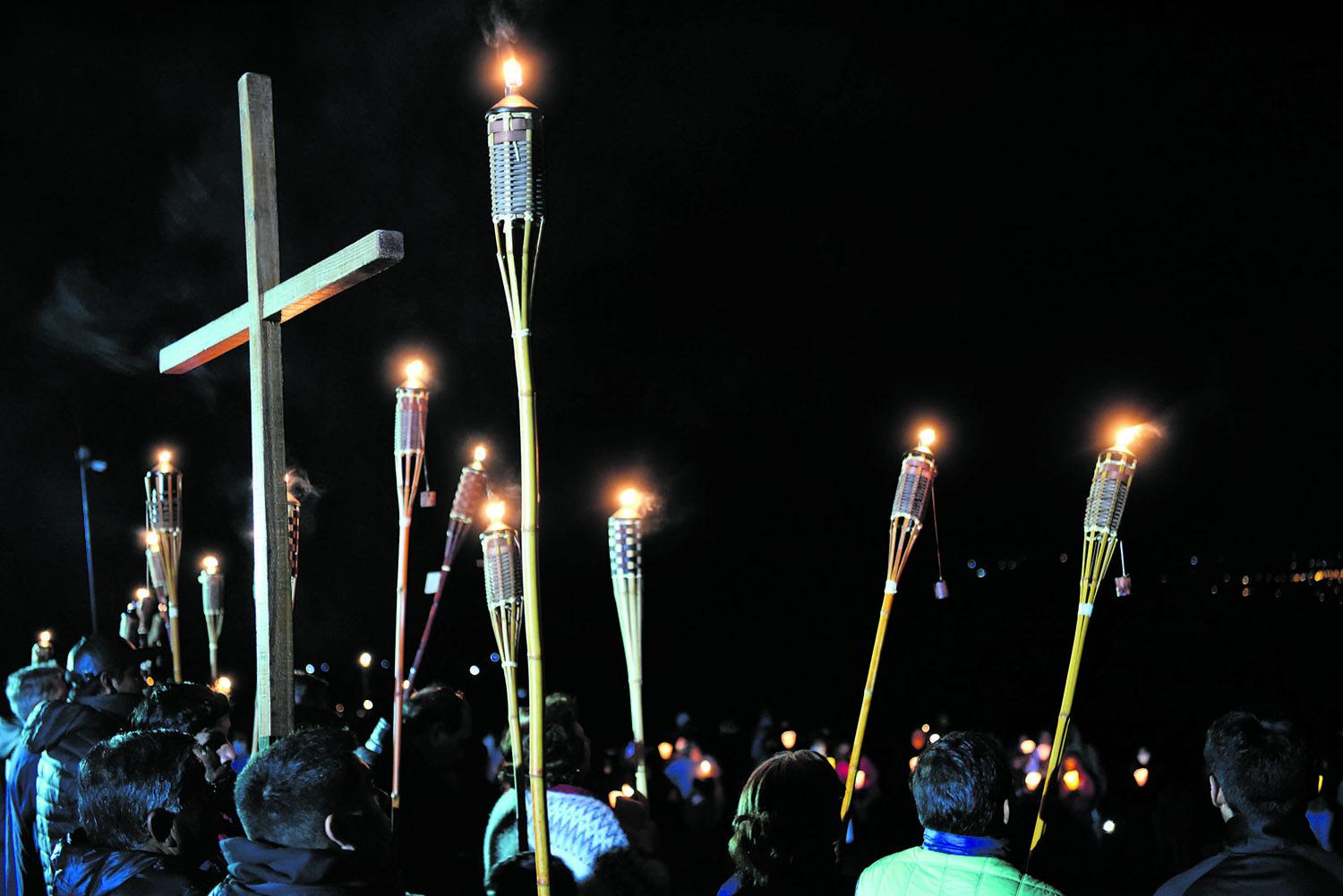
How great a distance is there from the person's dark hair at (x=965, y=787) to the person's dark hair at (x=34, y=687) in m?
5.51

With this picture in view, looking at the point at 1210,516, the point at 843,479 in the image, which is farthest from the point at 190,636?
the point at 1210,516

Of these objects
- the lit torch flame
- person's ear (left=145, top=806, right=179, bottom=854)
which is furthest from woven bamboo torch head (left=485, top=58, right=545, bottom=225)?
person's ear (left=145, top=806, right=179, bottom=854)

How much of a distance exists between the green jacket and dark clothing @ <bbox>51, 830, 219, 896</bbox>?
1.85m

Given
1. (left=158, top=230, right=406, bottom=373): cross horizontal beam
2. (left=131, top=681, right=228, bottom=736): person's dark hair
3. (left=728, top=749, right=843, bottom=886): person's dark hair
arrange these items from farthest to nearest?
(left=131, top=681, right=228, bottom=736): person's dark hair, (left=158, top=230, right=406, bottom=373): cross horizontal beam, (left=728, top=749, right=843, bottom=886): person's dark hair

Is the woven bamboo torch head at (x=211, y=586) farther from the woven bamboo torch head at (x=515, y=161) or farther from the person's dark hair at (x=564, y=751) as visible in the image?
the woven bamboo torch head at (x=515, y=161)

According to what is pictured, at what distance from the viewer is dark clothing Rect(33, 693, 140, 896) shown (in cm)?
528

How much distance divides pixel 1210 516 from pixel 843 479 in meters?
22.2

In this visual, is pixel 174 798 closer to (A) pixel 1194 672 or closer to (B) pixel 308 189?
(B) pixel 308 189

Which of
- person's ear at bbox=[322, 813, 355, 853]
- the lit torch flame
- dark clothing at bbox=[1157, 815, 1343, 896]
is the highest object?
the lit torch flame

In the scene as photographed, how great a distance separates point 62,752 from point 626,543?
2507 mm

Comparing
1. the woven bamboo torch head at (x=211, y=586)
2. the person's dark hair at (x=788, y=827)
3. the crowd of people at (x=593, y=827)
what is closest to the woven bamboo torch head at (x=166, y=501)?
the woven bamboo torch head at (x=211, y=586)

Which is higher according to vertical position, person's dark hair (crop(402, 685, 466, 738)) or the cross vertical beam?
the cross vertical beam

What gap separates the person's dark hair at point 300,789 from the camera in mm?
3100

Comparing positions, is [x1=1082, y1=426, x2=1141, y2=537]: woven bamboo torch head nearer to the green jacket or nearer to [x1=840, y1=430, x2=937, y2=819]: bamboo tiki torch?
[x1=840, y1=430, x2=937, y2=819]: bamboo tiki torch
